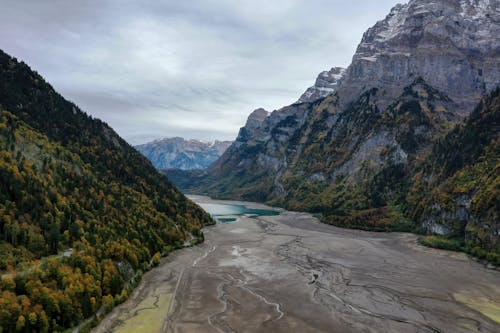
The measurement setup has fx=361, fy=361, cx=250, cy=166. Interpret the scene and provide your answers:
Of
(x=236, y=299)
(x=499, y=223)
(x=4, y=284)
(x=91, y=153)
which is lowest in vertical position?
(x=236, y=299)

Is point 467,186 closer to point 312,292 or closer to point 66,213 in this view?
point 312,292

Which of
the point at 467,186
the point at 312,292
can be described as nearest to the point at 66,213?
the point at 312,292

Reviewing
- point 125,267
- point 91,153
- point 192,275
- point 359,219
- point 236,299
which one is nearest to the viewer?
point 236,299

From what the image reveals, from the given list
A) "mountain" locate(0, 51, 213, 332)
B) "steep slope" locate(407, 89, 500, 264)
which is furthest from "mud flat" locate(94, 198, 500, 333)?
"steep slope" locate(407, 89, 500, 264)

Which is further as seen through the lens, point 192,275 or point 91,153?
point 91,153

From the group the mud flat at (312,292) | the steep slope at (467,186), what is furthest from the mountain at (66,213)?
the steep slope at (467,186)

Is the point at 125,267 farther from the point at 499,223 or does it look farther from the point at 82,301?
the point at 499,223

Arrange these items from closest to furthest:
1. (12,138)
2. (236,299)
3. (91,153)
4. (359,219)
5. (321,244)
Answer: (236,299)
(12,138)
(321,244)
(91,153)
(359,219)

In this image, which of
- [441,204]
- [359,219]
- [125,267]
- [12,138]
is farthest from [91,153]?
[441,204]
